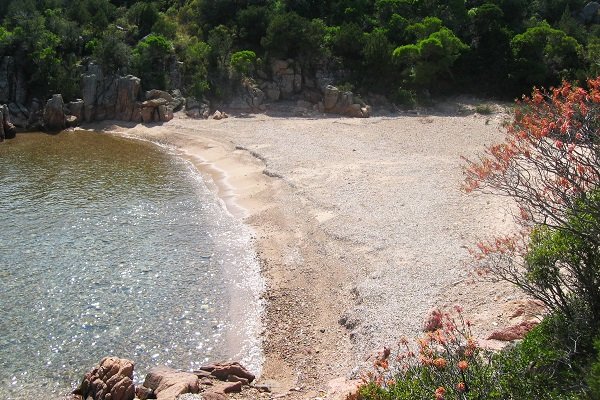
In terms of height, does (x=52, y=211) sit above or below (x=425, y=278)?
below

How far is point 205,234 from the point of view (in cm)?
2125

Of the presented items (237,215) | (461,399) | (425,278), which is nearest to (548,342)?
(461,399)

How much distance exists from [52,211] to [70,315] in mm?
9078

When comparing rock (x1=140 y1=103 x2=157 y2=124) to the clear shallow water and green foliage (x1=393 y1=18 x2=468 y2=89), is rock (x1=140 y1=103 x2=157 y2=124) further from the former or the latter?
green foliage (x1=393 y1=18 x2=468 y2=89)

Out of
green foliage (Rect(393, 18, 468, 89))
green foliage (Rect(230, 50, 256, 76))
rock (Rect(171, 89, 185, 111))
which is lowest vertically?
rock (Rect(171, 89, 185, 111))

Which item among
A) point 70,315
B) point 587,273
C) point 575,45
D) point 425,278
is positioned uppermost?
point 575,45

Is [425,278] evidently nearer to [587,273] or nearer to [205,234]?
[587,273]

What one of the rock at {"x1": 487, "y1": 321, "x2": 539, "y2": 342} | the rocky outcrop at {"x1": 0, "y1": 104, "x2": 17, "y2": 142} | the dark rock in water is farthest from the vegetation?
the dark rock in water

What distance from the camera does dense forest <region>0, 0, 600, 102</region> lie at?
4241 centimetres

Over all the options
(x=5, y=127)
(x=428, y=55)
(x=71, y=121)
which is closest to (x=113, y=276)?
(x=5, y=127)

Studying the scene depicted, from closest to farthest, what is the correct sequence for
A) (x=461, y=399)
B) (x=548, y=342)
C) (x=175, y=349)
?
(x=461, y=399) → (x=548, y=342) → (x=175, y=349)

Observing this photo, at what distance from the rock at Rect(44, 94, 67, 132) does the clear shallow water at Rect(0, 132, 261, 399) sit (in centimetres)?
1085

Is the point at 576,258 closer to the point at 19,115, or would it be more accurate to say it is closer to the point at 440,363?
the point at 440,363

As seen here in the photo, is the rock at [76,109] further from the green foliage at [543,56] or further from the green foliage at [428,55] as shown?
the green foliage at [543,56]
